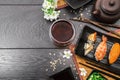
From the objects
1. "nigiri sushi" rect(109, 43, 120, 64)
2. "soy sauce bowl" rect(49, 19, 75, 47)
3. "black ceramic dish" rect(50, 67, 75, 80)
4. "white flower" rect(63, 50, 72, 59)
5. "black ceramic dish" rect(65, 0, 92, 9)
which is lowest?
"black ceramic dish" rect(50, 67, 75, 80)

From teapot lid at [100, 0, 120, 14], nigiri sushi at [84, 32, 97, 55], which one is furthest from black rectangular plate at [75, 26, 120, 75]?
teapot lid at [100, 0, 120, 14]

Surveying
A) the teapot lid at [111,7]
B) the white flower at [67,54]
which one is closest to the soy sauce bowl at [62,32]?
the white flower at [67,54]

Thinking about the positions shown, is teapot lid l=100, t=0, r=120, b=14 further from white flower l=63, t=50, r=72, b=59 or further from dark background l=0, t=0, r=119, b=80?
white flower l=63, t=50, r=72, b=59

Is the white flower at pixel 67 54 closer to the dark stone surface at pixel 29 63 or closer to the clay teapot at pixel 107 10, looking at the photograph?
the dark stone surface at pixel 29 63

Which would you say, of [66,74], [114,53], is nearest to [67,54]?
[66,74]

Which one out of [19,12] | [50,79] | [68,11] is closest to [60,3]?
[68,11]

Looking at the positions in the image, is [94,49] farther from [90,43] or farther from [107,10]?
[107,10]
